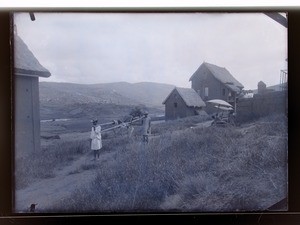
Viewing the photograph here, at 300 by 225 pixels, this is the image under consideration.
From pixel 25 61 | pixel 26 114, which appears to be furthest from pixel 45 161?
pixel 25 61

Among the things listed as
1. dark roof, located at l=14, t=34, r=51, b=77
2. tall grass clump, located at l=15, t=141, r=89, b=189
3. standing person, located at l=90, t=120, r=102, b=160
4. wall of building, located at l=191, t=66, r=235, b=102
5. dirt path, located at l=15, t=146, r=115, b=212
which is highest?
dark roof, located at l=14, t=34, r=51, b=77

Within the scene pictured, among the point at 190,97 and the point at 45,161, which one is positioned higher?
the point at 190,97

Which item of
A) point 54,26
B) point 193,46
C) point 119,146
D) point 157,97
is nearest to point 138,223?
point 119,146

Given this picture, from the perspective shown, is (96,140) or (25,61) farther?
(96,140)

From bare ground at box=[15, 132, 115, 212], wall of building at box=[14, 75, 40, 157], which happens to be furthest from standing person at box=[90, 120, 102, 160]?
wall of building at box=[14, 75, 40, 157]

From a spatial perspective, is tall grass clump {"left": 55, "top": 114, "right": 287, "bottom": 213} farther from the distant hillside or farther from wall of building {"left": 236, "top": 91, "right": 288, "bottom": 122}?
the distant hillside

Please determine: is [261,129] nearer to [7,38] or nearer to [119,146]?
[119,146]

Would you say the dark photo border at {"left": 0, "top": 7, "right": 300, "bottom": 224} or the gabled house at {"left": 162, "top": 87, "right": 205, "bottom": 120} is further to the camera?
the gabled house at {"left": 162, "top": 87, "right": 205, "bottom": 120}

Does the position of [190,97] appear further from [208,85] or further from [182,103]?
[208,85]
